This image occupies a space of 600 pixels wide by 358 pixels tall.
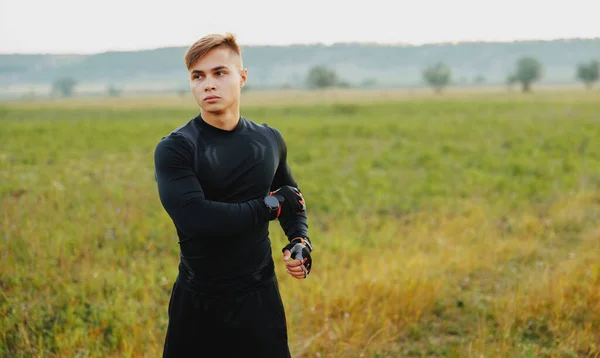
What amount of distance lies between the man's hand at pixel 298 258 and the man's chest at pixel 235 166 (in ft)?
1.07

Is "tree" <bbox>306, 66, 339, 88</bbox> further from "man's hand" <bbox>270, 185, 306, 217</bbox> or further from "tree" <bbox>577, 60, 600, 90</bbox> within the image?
"man's hand" <bbox>270, 185, 306, 217</bbox>

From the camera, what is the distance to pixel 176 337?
246 cm

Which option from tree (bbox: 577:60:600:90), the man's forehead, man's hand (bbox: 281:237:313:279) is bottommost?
man's hand (bbox: 281:237:313:279)

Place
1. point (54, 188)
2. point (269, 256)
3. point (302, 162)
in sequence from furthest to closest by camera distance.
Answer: point (302, 162), point (54, 188), point (269, 256)

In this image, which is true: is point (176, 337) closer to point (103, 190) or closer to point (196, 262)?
point (196, 262)

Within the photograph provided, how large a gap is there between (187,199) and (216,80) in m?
0.56

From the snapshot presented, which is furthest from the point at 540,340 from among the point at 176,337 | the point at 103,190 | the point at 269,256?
the point at 103,190

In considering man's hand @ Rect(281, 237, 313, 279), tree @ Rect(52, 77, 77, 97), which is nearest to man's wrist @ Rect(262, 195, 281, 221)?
man's hand @ Rect(281, 237, 313, 279)

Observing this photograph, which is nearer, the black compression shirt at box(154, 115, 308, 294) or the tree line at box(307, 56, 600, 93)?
the black compression shirt at box(154, 115, 308, 294)

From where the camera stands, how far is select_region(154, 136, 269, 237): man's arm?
7.00 ft

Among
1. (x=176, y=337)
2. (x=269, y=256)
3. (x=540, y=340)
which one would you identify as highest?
(x=269, y=256)

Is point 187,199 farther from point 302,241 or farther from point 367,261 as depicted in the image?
point 367,261

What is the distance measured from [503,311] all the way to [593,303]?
0.84 m

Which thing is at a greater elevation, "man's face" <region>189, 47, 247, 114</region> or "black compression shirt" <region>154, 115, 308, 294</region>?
"man's face" <region>189, 47, 247, 114</region>
